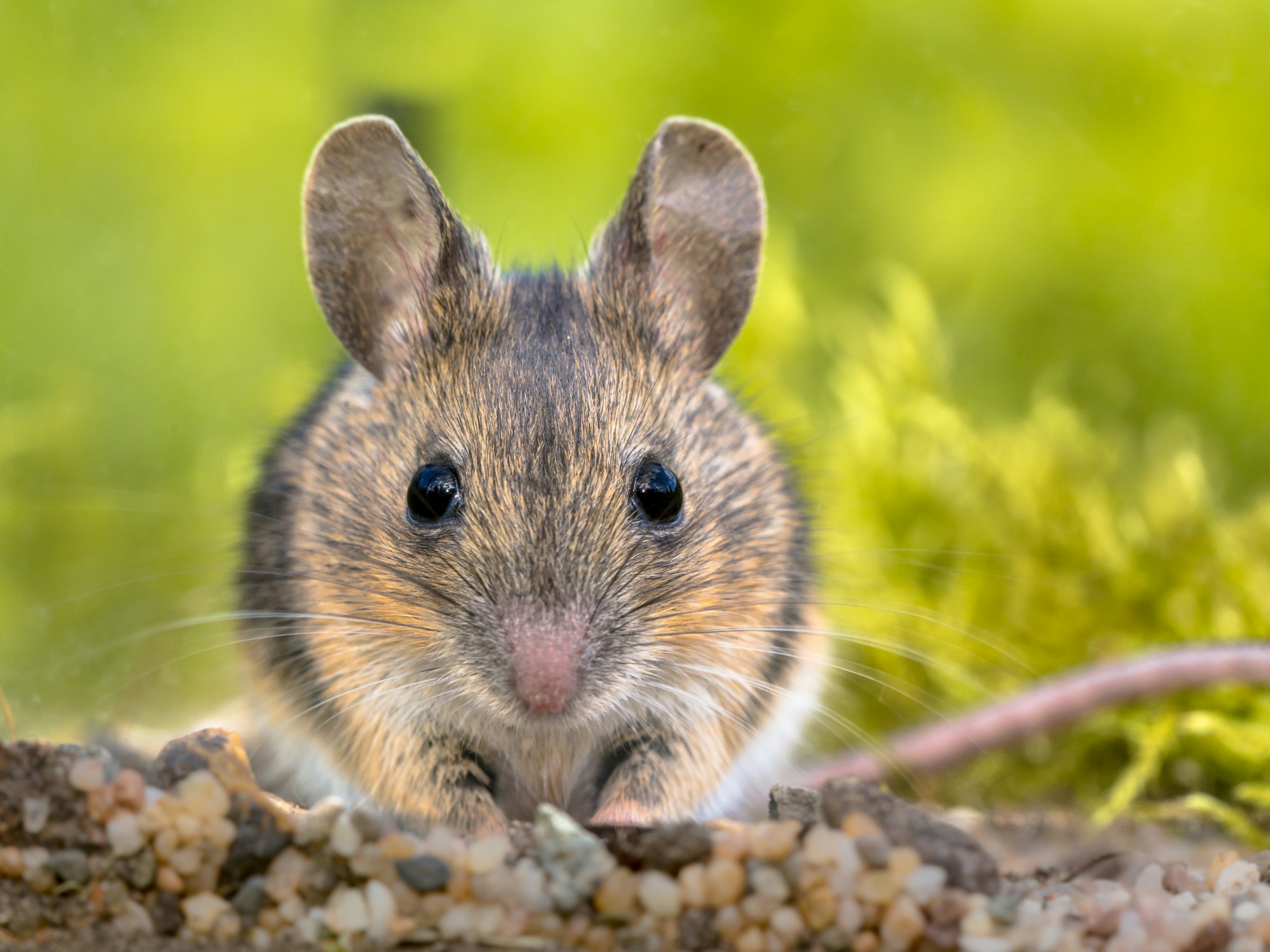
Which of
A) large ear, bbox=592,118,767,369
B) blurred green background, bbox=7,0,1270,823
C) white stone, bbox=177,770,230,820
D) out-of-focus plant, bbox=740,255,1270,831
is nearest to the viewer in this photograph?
white stone, bbox=177,770,230,820

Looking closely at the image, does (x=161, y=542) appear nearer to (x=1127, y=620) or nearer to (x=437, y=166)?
(x=437, y=166)

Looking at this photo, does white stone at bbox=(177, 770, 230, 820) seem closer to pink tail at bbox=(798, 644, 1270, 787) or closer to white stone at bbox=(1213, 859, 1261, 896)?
white stone at bbox=(1213, 859, 1261, 896)

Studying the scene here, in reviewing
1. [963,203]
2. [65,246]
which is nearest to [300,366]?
[65,246]

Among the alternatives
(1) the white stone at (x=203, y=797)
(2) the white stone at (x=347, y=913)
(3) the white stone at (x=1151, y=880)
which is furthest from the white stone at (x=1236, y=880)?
(1) the white stone at (x=203, y=797)

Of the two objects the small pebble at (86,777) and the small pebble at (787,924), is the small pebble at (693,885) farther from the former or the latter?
the small pebble at (86,777)

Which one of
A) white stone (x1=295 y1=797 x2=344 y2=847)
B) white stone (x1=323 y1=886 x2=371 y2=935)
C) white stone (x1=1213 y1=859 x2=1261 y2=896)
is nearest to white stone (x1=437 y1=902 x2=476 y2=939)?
white stone (x1=323 y1=886 x2=371 y2=935)
